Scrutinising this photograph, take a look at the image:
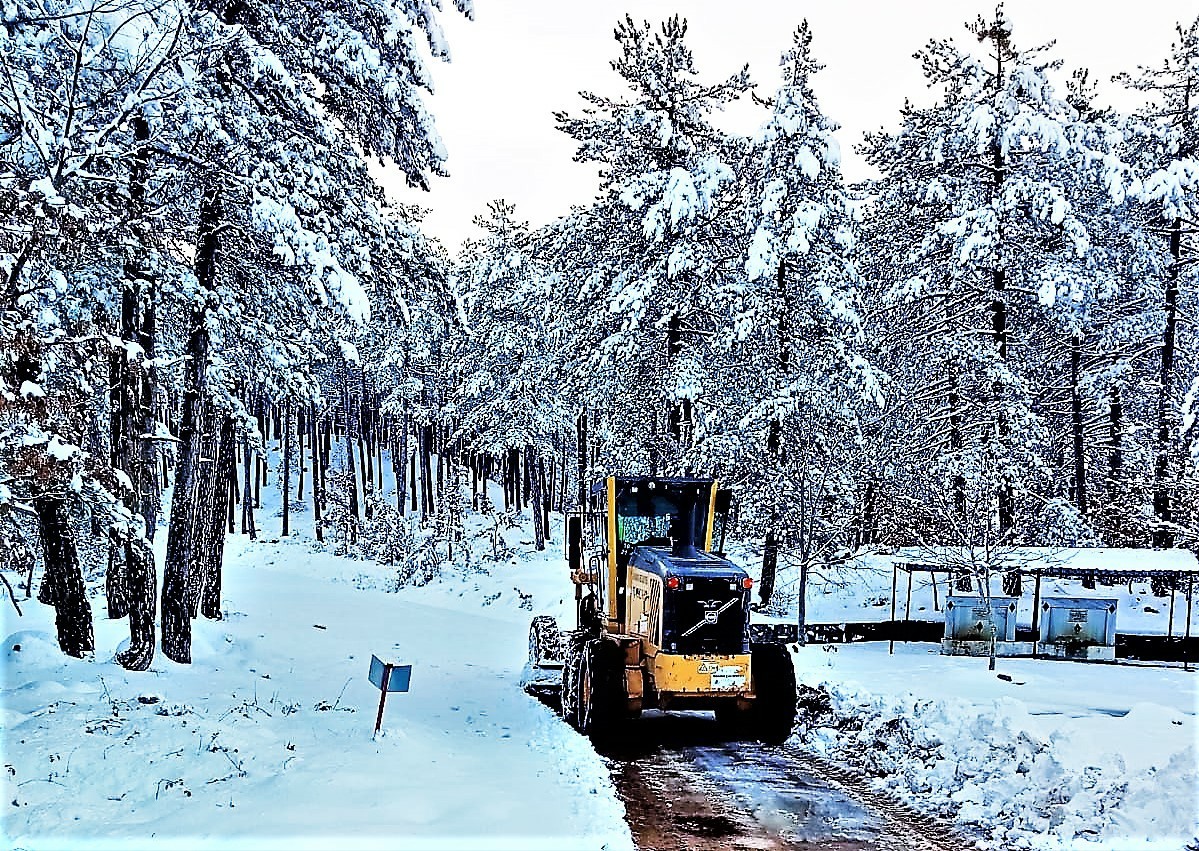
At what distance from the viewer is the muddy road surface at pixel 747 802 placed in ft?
27.1

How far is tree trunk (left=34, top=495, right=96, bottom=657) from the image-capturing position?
35.8 feet

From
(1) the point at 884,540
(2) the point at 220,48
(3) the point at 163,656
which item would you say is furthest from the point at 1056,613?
(2) the point at 220,48

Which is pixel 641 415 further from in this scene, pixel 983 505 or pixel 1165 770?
pixel 1165 770

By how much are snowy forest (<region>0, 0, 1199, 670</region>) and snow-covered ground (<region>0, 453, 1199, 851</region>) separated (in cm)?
173

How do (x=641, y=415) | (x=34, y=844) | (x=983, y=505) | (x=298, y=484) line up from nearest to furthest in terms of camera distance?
(x=34, y=844) → (x=983, y=505) → (x=641, y=415) → (x=298, y=484)

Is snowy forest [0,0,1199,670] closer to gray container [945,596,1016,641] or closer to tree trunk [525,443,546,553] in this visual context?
gray container [945,596,1016,641]

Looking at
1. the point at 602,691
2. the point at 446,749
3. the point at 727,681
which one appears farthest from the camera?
the point at 727,681

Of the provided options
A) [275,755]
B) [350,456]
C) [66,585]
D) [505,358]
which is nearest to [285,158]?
[66,585]

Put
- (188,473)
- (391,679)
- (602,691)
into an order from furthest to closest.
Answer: (188,473)
(602,691)
(391,679)

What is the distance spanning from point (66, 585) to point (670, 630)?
285 inches

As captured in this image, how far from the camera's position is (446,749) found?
10.5 metres

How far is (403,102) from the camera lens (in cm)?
1291

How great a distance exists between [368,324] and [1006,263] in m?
14.0

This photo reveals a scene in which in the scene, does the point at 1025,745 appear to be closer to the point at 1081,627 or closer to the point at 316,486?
the point at 1081,627
